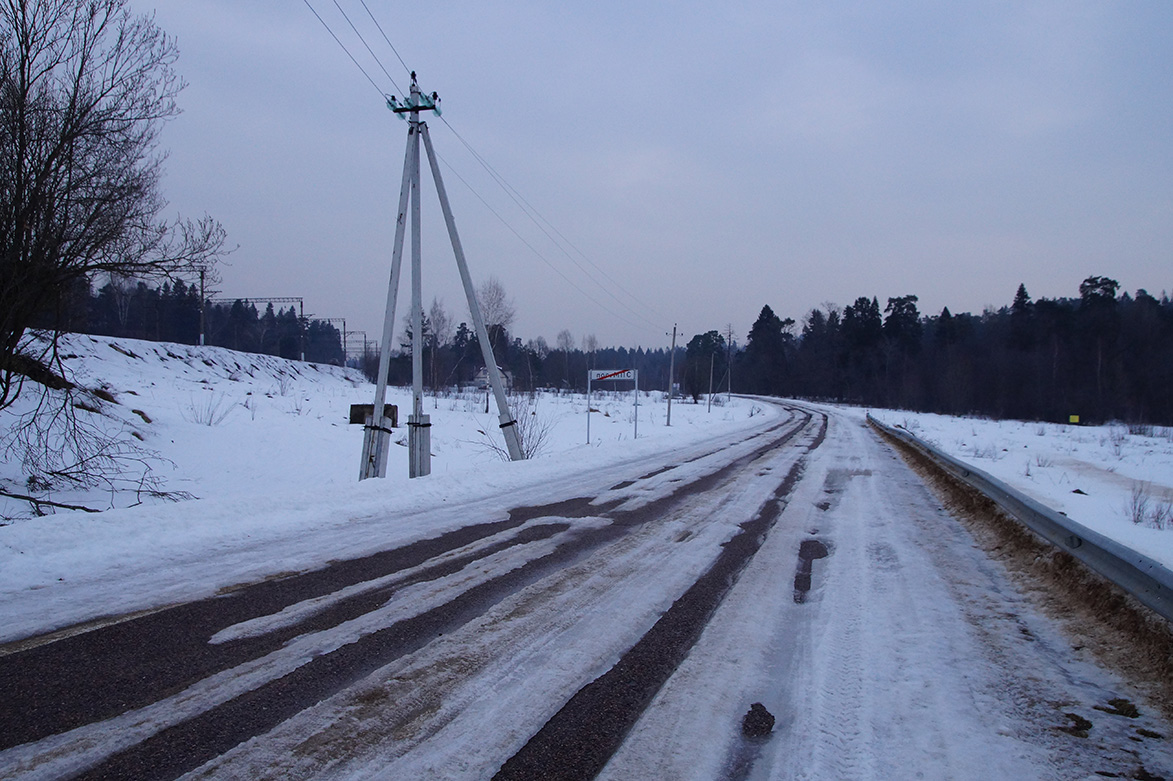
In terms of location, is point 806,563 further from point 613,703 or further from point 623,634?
point 613,703

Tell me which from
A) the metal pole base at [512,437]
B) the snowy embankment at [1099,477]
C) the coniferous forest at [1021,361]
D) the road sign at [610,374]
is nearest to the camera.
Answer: the snowy embankment at [1099,477]

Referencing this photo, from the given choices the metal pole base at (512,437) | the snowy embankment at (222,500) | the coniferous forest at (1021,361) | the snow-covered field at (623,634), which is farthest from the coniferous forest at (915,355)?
the snow-covered field at (623,634)

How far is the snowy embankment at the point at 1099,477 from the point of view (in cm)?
699

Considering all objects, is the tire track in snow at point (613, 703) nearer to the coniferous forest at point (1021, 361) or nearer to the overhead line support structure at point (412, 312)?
the overhead line support structure at point (412, 312)

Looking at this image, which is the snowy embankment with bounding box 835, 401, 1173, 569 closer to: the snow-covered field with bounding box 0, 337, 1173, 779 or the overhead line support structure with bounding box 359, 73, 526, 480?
the snow-covered field with bounding box 0, 337, 1173, 779

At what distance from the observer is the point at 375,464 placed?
10.4m

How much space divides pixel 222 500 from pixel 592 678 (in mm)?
5485

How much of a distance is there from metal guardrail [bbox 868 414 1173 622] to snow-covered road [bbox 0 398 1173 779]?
0.55m

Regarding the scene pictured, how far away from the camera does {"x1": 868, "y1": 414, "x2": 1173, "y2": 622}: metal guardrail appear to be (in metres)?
3.56

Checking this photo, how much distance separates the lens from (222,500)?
265 inches

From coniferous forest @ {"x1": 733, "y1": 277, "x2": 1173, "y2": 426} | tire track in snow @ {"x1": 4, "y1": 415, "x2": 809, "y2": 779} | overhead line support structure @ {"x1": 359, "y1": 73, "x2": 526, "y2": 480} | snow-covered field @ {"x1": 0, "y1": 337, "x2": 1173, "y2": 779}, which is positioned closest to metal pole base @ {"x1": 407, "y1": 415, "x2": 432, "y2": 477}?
overhead line support structure @ {"x1": 359, "y1": 73, "x2": 526, "y2": 480}

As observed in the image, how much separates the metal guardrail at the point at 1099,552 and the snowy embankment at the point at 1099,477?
795mm

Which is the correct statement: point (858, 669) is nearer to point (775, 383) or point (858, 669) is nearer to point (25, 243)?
point (25, 243)

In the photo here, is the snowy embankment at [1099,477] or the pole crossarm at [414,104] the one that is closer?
the snowy embankment at [1099,477]
